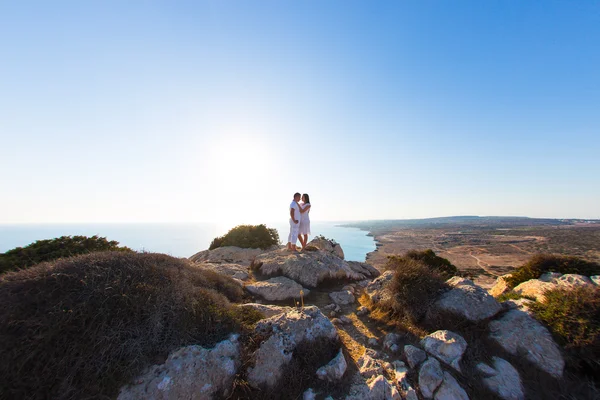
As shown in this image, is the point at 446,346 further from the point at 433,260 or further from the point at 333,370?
the point at 433,260

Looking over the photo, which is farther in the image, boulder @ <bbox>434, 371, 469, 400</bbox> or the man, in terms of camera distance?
the man

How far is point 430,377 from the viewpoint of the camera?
4.27m

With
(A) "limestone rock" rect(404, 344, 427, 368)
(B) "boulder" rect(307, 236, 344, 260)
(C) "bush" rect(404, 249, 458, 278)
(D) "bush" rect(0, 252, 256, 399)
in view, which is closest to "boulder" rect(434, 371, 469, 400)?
(A) "limestone rock" rect(404, 344, 427, 368)

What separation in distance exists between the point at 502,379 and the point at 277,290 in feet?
20.8

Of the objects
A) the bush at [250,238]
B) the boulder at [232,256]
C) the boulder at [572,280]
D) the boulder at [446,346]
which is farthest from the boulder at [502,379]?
the bush at [250,238]

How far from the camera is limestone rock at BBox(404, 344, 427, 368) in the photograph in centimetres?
467

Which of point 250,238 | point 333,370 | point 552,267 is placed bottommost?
point 333,370

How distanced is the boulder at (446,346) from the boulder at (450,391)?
35 cm

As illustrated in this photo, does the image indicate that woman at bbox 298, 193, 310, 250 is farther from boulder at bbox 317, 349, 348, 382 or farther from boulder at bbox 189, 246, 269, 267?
boulder at bbox 317, 349, 348, 382

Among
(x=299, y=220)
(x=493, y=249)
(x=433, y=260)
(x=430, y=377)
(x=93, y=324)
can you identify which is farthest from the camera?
(x=493, y=249)

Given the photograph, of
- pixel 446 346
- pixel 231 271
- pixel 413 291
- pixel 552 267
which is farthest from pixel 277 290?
pixel 552 267

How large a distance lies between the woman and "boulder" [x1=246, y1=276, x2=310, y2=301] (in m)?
3.43

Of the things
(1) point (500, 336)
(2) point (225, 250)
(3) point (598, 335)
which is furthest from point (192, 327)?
(2) point (225, 250)

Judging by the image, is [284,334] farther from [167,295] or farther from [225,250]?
[225,250]
